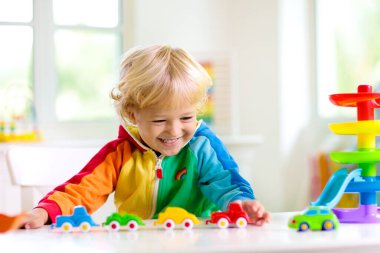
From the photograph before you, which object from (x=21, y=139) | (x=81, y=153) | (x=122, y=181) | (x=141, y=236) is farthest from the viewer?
(x=21, y=139)

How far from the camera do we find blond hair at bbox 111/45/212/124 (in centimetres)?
124

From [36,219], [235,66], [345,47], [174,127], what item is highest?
[345,47]

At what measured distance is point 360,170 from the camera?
108 cm

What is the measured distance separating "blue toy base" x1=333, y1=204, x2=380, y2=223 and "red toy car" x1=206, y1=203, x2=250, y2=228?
0.16 metres

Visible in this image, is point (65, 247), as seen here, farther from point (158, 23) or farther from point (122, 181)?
point (158, 23)

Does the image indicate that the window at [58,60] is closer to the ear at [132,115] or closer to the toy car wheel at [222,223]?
the ear at [132,115]

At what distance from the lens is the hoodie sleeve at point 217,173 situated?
122 centimetres

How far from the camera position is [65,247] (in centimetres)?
78

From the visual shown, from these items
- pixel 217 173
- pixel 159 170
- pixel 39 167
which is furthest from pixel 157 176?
pixel 39 167

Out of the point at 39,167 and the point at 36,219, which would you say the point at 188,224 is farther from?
the point at 39,167

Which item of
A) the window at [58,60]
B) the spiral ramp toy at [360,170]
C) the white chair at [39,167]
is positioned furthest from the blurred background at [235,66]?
the spiral ramp toy at [360,170]

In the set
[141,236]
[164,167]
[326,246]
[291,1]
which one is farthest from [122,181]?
[291,1]

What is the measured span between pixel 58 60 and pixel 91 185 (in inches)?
98.8

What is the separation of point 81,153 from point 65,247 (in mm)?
720
